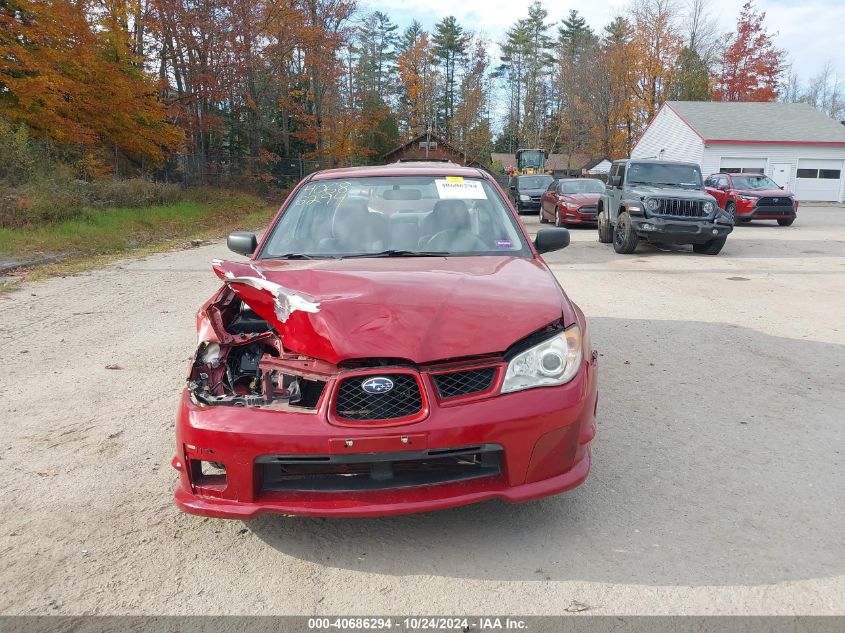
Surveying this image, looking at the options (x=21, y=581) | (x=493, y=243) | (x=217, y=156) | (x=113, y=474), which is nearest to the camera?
(x=21, y=581)

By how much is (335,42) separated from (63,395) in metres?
34.1

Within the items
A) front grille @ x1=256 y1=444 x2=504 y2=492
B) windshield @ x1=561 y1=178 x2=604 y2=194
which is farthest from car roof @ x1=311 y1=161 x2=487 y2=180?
windshield @ x1=561 y1=178 x2=604 y2=194

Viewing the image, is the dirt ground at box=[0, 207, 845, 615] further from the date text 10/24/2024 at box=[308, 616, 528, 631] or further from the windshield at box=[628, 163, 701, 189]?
the windshield at box=[628, 163, 701, 189]

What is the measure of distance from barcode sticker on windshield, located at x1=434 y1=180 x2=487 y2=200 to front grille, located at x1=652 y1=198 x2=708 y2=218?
8874mm

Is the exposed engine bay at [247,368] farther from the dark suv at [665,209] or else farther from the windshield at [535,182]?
the windshield at [535,182]

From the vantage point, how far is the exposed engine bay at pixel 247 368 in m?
2.63

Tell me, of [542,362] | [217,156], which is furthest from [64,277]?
[217,156]

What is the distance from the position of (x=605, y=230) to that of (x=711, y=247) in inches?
101

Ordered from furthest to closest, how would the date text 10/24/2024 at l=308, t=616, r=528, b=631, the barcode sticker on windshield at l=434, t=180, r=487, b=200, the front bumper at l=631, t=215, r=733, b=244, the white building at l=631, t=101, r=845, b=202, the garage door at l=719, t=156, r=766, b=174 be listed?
1. the garage door at l=719, t=156, r=766, b=174
2. the white building at l=631, t=101, r=845, b=202
3. the front bumper at l=631, t=215, r=733, b=244
4. the barcode sticker on windshield at l=434, t=180, r=487, b=200
5. the date text 10/24/2024 at l=308, t=616, r=528, b=631

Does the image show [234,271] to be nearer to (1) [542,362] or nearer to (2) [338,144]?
(1) [542,362]

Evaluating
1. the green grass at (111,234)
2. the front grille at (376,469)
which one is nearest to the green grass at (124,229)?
the green grass at (111,234)

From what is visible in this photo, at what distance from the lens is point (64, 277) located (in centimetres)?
990

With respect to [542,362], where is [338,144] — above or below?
above

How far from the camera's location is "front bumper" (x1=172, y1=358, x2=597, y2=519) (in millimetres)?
2455
